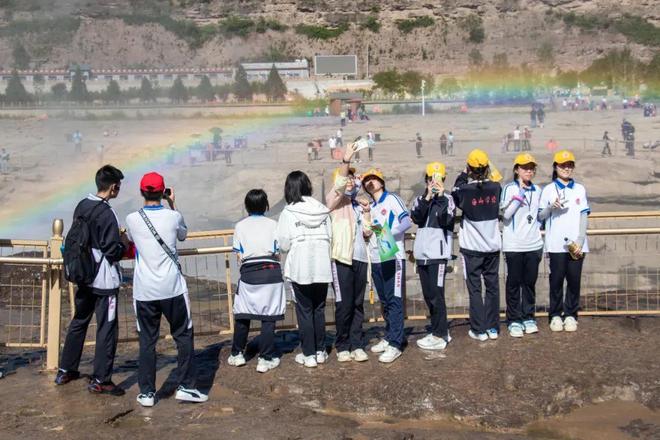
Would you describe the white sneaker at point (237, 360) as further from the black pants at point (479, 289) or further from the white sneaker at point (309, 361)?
the black pants at point (479, 289)

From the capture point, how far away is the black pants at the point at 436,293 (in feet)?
24.2

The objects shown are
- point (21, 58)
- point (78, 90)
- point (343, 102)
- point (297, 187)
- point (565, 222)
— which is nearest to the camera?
point (297, 187)

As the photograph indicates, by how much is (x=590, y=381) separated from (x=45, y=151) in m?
38.9

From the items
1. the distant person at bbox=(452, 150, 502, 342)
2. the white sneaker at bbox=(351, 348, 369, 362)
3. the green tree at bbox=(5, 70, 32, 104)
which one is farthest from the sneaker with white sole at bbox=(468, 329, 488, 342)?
the green tree at bbox=(5, 70, 32, 104)

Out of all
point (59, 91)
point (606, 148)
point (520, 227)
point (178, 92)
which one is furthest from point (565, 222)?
point (59, 91)

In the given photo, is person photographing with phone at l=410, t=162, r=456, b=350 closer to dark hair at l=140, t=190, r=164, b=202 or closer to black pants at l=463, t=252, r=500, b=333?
black pants at l=463, t=252, r=500, b=333

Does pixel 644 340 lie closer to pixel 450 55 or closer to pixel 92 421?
pixel 92 421

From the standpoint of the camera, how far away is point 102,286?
6.51m

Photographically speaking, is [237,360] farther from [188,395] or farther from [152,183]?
[152,183]

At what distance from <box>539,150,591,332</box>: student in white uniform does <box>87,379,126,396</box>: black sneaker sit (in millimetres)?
4017

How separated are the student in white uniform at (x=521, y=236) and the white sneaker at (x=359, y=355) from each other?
4.85 feet

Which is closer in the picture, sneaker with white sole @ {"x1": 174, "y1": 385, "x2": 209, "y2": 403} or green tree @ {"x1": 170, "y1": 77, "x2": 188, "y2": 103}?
sneaker with white sole @ {"x1": 174, "y1": 385, "x2": 209, "y2": 403}

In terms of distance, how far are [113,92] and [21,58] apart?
11.2 metres

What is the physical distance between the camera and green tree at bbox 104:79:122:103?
61250 mm
